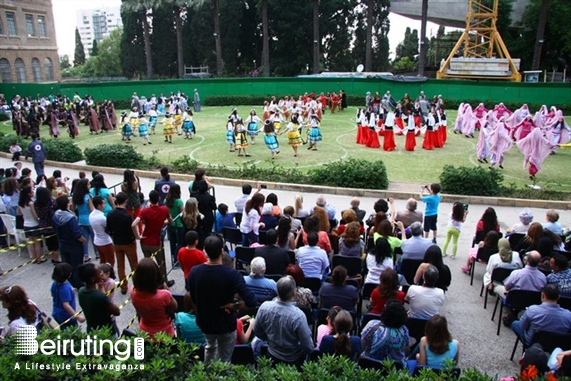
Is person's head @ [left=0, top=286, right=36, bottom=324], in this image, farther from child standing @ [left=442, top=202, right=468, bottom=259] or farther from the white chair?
child standing @ [left=442, top=202, right=468, bottom=259]

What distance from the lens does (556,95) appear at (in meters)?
33.0

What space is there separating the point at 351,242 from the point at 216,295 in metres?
3.34

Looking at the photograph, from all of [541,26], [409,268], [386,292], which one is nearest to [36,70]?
[541,26]

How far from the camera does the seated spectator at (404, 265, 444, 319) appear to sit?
602 centimetres

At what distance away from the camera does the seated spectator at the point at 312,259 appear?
7.05 m

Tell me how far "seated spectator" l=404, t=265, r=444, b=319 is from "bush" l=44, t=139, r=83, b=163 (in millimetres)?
17096

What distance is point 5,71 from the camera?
5000cm

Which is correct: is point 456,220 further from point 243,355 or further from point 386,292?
point 243,355

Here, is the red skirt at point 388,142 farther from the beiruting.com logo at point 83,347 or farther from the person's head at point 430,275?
the beiruting.com logo at point 83,347

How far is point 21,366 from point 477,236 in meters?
7.82

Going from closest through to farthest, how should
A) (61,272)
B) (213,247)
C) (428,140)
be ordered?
(213,247) → (61,272) → (428,140)

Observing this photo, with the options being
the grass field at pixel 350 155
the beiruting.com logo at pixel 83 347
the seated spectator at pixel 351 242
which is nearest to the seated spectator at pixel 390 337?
the beiruting.com logo at pixel 83 347

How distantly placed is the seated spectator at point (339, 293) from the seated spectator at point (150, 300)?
6.29ft

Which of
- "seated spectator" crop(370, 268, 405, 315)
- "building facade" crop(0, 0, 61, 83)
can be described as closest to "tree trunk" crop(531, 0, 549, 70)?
"seated spectator" crop(370, 268, 405, 315)
